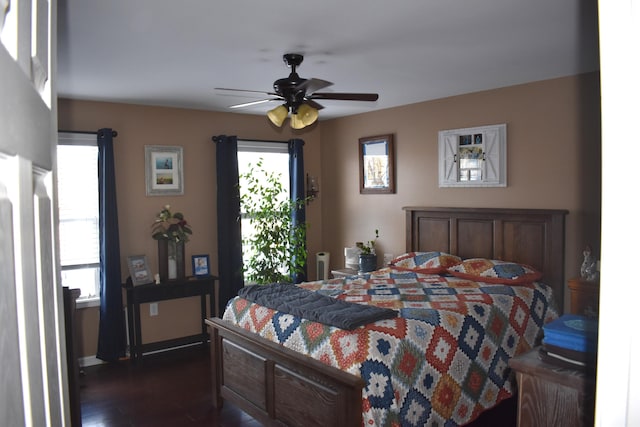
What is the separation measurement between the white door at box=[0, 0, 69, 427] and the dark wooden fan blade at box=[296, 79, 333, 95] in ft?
7.62

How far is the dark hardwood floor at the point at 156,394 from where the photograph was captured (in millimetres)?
3615

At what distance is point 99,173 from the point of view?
15.8 feet

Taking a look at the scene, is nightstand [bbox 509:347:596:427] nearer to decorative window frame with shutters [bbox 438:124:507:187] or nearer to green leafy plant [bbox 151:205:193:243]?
decorative window frame with shutters [bbox 438:124:507:187]

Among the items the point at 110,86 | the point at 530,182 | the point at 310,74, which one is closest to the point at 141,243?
the point at 110,86

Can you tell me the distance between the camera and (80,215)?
16.0 feet

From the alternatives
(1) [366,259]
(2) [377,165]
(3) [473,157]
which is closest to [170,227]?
(1) [366,259]

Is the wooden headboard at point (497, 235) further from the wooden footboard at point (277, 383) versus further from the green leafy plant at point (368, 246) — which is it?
the wooden footboard at point (277, 383)

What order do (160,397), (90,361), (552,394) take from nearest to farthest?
(552,394), (160,397), (90,361)

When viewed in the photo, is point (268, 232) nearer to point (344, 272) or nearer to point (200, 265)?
point (200, 265)

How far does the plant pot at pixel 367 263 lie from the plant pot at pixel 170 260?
1879 millimetres

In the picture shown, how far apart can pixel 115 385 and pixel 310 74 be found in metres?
3.05

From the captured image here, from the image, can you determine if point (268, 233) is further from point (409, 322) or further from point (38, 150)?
point (38, 150)

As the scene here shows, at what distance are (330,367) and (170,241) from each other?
2.84 metres

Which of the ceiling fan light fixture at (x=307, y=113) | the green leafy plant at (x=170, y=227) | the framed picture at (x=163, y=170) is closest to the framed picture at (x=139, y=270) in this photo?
the green leafy plant at (x=170, y=227)
